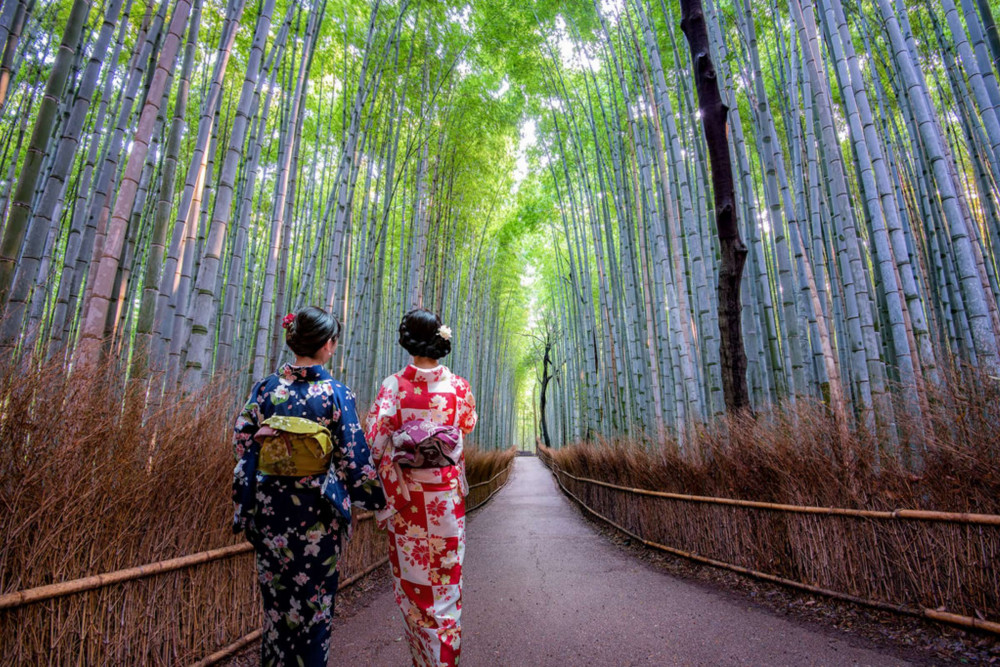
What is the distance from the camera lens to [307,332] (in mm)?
1363

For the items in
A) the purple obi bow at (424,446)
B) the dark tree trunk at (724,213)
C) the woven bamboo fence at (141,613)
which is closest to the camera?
the woven bamboo fence at (141,613)

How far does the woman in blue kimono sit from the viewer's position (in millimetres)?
1217

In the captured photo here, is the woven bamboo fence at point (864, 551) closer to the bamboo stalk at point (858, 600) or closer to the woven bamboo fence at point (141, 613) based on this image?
the bamboo stalk at point (858, 600)

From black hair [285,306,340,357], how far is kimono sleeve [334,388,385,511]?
0.53 feet

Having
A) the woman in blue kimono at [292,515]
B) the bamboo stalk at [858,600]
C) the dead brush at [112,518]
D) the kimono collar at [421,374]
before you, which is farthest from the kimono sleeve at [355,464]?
the bamboo stalk at [858,600]

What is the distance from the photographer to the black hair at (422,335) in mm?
1614

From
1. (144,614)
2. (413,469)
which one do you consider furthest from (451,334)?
(144,614)

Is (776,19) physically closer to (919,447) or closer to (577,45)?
(577,45)

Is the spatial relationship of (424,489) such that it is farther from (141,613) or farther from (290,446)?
(141,613)

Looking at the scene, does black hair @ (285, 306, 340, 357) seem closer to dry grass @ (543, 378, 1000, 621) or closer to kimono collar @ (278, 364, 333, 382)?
kimono collar @ (278, 364, 333, 382)

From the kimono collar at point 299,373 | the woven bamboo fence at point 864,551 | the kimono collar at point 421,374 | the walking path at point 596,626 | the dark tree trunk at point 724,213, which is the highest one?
the dark tree trunk at point 724,213

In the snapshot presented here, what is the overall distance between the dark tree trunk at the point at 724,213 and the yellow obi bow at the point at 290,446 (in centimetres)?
302

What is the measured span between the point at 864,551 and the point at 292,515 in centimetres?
232

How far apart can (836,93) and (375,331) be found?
6.74 metres
